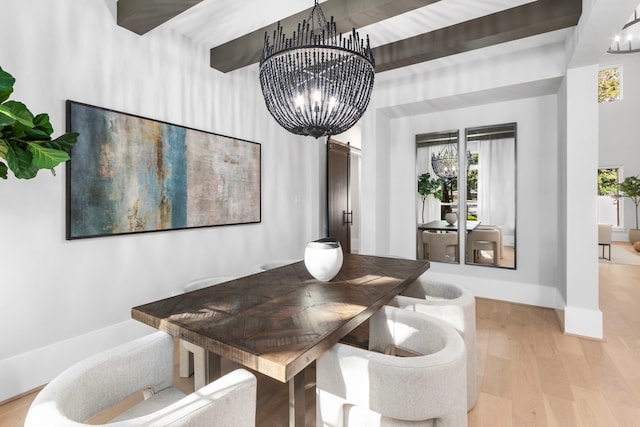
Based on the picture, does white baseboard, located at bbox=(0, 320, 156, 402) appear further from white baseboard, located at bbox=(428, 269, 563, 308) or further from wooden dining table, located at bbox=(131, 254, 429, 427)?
white baseboard, located at bbox=(428, 269, 563, 308)

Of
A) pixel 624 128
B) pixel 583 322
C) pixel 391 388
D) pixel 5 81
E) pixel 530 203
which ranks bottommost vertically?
pixel 583 322

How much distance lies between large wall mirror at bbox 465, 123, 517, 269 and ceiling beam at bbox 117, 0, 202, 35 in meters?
3.50

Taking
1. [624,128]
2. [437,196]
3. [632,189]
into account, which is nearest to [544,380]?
[437,196]

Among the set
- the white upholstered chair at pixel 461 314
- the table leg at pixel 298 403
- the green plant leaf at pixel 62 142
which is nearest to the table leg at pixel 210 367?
the table leg at pixel 298 403

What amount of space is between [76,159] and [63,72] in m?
0.60

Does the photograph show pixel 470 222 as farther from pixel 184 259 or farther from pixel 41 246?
pixel 41 246

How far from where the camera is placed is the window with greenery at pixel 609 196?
333 inches

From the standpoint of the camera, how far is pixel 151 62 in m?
2.62

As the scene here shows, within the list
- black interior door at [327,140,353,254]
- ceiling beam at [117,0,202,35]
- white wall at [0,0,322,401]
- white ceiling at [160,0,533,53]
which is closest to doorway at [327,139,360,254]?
black interior door at [327,140,353,254]

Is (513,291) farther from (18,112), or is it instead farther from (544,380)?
(18,112)

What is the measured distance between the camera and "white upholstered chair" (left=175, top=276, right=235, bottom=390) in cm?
155

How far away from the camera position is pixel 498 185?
3.87 meters

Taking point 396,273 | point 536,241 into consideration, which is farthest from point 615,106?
point 396,273

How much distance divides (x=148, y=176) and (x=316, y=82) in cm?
169
